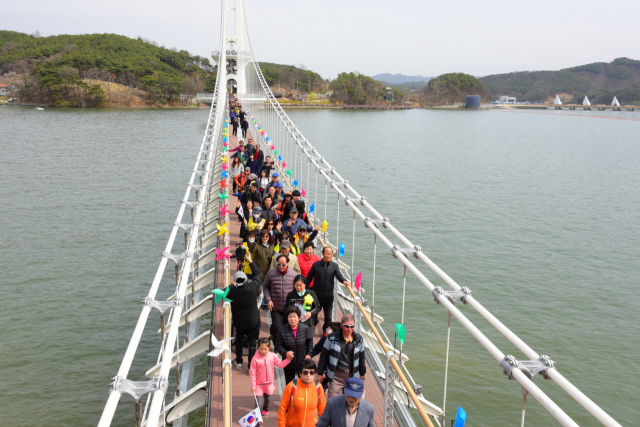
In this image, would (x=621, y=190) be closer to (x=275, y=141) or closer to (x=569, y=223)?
(x=569, y=223)

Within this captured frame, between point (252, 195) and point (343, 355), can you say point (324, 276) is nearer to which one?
point (343, 355)

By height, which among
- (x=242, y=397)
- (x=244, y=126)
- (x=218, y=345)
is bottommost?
(x=242, y=397)

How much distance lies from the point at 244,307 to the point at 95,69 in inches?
3767

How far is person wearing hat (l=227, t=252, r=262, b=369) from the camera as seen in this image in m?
5.90

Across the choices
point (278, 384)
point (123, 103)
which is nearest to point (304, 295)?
point (278, 384)

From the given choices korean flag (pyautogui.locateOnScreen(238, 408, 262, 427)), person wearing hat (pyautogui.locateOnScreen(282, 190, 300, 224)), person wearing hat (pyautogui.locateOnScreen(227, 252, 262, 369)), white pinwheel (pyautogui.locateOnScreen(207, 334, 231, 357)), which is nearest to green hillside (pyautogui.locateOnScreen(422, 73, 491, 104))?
person wearing hat (pyautogui.locateOnScreen(282, 190, 300, 224))

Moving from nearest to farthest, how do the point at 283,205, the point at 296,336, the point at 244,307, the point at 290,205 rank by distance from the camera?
the point at 296,336, the point at 244,307, the point at 290,205, the point at 283,205

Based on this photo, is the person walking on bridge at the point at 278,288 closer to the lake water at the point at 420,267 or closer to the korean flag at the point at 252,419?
the korean flag at the point at 252,419

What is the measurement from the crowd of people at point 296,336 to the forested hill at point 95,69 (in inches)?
3274

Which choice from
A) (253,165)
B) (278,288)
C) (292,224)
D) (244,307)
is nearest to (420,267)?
(253,165)

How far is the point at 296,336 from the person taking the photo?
17.5ft

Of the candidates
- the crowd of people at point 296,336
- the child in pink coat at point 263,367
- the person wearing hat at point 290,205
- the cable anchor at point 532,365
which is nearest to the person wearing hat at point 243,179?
the person wearing hat at point 290,205

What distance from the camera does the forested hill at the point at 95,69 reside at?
8175 centimetres

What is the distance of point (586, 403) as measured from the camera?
2859mm
